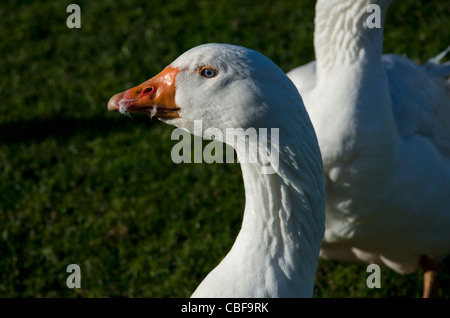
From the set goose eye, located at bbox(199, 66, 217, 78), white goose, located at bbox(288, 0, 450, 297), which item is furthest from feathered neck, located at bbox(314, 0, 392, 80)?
goose eye, located at bbox(199, 66, 217, 78)

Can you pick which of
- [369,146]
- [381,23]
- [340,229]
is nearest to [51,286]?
[340,229]

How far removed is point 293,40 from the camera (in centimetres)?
616

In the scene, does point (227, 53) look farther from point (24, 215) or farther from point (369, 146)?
point (24, 215)

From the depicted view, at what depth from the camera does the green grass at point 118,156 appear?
13.8 feet

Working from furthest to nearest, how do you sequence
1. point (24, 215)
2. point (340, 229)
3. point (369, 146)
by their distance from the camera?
point (24, 215) < point (340, 229) < point (369, 146)

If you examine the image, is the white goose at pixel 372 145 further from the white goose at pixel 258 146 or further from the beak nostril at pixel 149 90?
the beak nostril at pixel 149 90

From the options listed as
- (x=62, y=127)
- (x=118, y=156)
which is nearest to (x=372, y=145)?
(x=118, y=156)

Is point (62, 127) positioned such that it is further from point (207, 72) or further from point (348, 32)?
point (207, 72)

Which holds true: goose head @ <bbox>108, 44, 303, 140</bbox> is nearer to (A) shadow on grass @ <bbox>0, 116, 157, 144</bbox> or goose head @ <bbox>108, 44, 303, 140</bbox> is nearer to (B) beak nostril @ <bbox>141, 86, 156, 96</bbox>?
(B) beak nostril @ <bbox>141, 86, 156, 96</bbox>

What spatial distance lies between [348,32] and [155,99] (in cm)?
136

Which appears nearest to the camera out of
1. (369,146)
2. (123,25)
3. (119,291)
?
(369,146)

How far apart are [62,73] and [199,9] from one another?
1.81m

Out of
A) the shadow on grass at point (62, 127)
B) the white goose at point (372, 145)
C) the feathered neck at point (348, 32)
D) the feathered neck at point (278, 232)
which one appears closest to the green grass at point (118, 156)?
the shadow on grass at point (62, 127)

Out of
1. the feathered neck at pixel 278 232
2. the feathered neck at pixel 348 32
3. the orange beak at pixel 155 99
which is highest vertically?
the feathered neck at pixel 348 32
